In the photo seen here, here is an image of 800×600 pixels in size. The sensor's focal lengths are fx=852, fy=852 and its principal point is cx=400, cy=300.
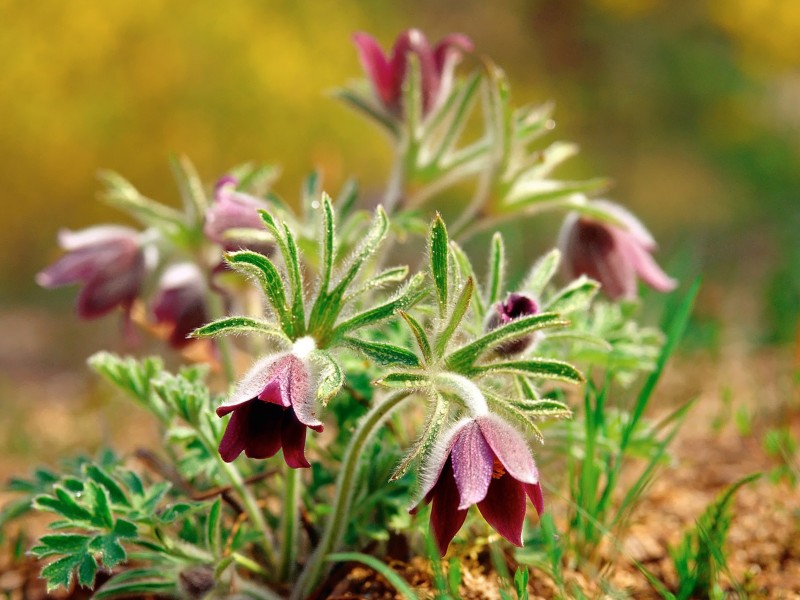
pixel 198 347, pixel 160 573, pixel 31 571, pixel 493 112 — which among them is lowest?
pixel 31 571

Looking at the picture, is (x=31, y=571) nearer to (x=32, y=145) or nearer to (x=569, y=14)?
(x=32, y=145)

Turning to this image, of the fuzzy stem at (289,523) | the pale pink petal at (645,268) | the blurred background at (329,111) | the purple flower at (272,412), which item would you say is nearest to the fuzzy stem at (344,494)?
the fuzzy stem at (289,523)

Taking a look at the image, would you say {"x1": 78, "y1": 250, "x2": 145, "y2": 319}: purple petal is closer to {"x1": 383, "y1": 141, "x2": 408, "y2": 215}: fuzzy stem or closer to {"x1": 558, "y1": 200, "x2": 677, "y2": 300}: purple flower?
{"x1": 383, "y1": 141, "x2": 408, "y2": 215}: fuzzy stem

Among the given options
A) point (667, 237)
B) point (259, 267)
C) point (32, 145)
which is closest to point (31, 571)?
point (259, 267)

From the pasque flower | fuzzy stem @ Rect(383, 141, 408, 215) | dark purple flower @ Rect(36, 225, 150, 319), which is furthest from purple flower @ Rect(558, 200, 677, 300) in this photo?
dark purple flower @ Rect(36, 225, 150, 319)

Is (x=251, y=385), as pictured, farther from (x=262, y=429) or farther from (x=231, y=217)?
(x=231, y=217)

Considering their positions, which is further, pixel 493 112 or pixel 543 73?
pixel 543 73

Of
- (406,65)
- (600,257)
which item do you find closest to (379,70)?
(406,65)

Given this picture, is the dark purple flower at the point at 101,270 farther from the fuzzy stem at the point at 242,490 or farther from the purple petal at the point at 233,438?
the purple petal at the point at 233,438
